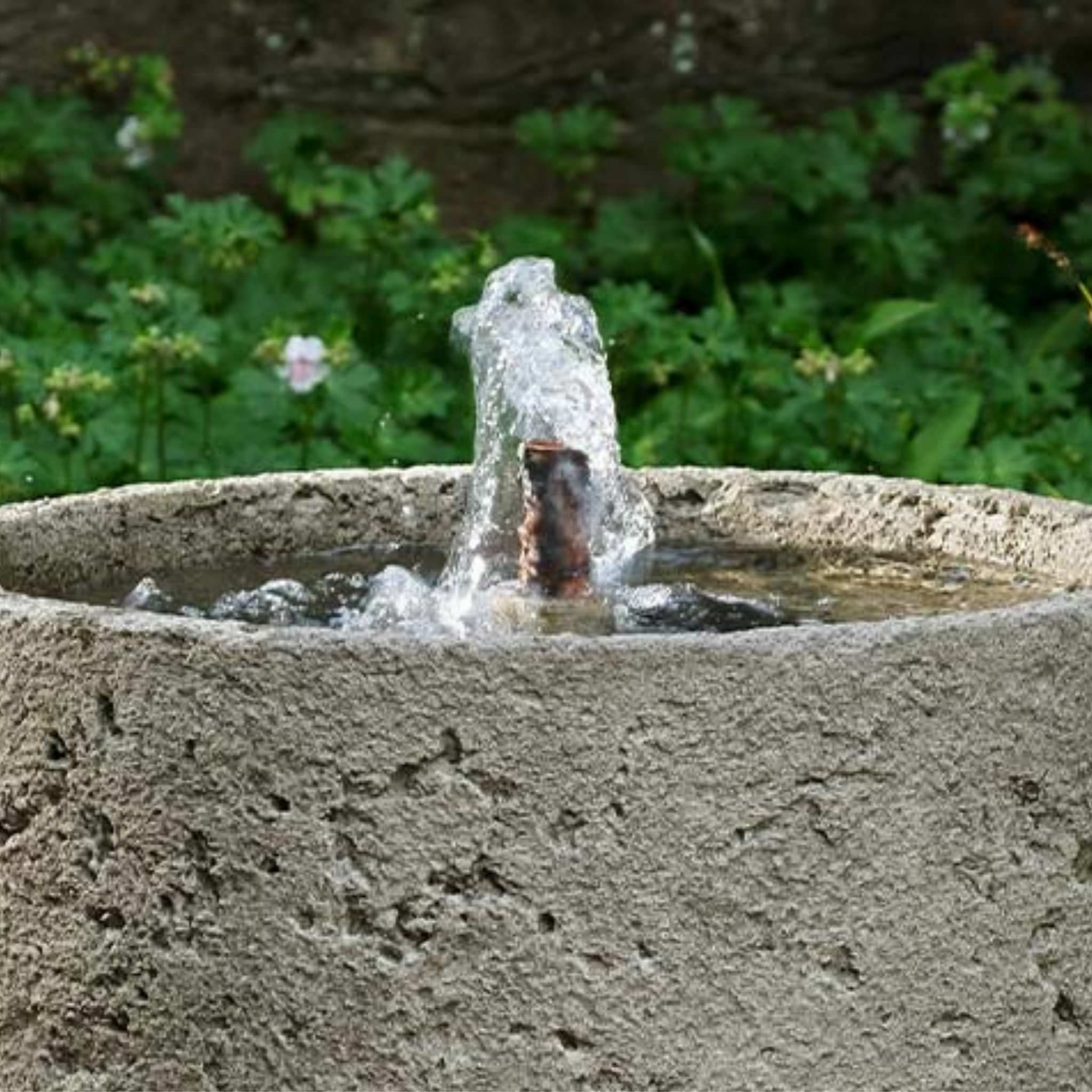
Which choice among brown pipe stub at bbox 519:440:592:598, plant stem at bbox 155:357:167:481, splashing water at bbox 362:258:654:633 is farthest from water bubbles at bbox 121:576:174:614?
plant stem at bbox 155:357:167:481

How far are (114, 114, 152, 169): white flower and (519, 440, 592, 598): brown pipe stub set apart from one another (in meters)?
→ 3.14

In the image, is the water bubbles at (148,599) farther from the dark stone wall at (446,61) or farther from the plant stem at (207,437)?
the dark stone wall at (446,61)

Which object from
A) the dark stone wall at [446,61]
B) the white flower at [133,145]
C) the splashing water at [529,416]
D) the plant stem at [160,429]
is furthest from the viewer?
the dark stone wall at [446,61]

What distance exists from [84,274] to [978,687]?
3510 mm

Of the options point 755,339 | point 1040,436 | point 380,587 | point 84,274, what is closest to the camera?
point 380,587

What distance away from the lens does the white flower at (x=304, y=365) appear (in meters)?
4.63

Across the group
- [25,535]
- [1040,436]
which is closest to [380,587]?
[25,535]

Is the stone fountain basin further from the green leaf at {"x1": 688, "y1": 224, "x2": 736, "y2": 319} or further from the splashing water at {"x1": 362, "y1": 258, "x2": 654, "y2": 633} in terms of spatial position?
the green leaf at {"x1": 688, "y1": 224, "x2": 736, "y2": 319}

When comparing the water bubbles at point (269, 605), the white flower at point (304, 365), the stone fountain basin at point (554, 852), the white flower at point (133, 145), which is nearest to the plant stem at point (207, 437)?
the white flower at point (304, 365)

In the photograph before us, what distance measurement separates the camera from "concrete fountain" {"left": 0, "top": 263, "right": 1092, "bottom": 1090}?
240cm

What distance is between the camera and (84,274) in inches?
227

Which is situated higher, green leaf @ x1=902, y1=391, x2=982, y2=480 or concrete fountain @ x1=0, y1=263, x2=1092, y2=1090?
green leaf @ x1=902, y1=391, x2=982, y2=480

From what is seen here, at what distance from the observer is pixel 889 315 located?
5.20 metres

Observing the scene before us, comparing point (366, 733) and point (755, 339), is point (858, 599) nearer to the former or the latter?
point (366, 733)
